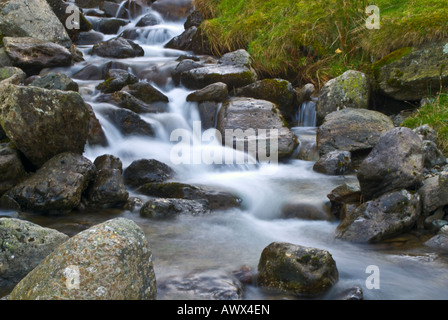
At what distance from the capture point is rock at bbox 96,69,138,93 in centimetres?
912

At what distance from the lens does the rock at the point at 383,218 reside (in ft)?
15.1

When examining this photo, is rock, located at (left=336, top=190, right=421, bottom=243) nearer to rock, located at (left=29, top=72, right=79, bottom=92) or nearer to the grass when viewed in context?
the grass

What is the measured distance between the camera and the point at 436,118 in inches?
270

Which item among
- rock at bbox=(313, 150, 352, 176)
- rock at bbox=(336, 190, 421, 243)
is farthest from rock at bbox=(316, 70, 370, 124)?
rock at bbox=(336, 190, 421, 243)

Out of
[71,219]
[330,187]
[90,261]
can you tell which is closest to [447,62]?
[330,187]

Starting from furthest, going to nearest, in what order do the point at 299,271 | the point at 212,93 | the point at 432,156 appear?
the point at 212,93
the point at 432,156
the point at 299,271

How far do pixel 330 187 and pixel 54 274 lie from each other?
14.5ft

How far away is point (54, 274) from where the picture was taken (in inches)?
105

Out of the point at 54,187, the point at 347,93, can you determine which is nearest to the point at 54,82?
the point at 54,187

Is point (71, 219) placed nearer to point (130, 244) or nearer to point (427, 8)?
point (130, 244)

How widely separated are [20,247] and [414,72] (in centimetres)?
711

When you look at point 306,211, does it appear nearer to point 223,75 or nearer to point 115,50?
point 223,75

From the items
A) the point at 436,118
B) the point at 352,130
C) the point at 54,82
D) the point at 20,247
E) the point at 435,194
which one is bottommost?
the point at 20,247

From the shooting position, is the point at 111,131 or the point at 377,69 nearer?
the point at 111,131
